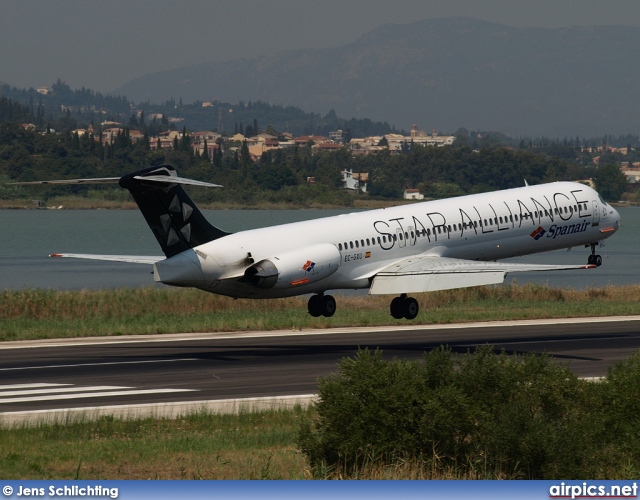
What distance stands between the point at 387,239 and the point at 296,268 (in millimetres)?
5576

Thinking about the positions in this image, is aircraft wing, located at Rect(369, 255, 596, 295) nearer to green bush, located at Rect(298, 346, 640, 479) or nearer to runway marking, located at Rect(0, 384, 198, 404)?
runway marking, located at Rect(0, 384, 198, 404)

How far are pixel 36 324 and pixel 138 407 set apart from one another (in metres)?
24.8

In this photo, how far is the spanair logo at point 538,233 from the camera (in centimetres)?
4919

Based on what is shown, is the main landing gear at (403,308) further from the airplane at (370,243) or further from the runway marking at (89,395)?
the runway marking at (89,395)

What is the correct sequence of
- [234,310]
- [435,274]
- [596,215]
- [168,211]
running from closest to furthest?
[168,211] < [435,274] < [596,215] < [234,310]

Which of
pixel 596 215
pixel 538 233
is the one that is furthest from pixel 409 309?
pixel 596 215

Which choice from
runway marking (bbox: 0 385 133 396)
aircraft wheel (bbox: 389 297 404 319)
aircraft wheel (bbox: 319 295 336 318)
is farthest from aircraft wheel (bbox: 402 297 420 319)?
runway marking (bbox: 0 385 133 396)

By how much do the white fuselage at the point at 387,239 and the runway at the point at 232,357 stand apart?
2363mm

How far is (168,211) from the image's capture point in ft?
126

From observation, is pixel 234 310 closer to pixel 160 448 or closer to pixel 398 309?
pixel 398 309

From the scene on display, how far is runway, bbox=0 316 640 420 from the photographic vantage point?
29406 millimetres

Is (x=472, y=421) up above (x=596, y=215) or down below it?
below

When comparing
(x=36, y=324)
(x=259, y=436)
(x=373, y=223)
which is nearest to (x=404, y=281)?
(x=373, y=223)

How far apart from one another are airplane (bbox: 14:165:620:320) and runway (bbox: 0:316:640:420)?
6.55 feet
